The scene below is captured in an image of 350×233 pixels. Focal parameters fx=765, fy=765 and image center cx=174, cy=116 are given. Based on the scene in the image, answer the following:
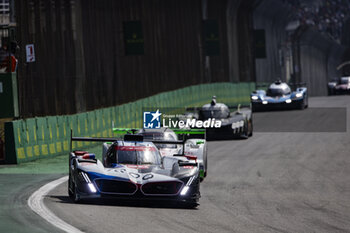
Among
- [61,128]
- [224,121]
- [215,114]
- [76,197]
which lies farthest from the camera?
[215,114]

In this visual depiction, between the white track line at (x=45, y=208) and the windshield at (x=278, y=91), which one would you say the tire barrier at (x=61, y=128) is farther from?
the windshield at (x=278, y=91)

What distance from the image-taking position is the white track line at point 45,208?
389 inches

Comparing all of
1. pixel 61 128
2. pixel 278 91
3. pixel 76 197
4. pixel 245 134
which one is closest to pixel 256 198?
pixel 76 197

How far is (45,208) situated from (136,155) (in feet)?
9.00

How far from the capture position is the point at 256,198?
46.8 ft

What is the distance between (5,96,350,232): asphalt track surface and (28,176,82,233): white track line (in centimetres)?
13

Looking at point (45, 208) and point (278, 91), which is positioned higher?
point (278, 91)

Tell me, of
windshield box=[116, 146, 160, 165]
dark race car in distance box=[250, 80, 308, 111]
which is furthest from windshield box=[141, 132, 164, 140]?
dark race car in distance box=[250, 80, 308, 111]

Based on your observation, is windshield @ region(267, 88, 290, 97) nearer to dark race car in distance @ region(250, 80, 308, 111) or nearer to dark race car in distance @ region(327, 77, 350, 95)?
dark race car in distance @ region(250, 80, 308, 111)

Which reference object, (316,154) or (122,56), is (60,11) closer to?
(122,56)

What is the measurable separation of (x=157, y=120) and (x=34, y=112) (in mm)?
10715

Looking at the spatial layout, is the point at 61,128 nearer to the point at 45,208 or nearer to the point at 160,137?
the point at 160,137

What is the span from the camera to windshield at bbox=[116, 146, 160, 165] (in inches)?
548

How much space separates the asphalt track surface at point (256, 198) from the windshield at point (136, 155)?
3.65 feet
